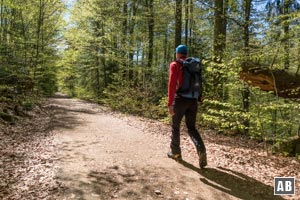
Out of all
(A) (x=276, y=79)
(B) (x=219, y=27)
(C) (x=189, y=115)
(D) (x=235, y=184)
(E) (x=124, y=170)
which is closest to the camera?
(D) (x=235, y=184)

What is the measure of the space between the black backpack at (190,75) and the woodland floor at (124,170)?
1482 mm

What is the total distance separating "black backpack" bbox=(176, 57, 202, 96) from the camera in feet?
15.7

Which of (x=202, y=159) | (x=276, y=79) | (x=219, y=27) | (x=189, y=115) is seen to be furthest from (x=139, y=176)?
(x=219, y=27)

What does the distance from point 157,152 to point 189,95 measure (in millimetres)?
1864

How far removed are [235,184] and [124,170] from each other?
194 cm

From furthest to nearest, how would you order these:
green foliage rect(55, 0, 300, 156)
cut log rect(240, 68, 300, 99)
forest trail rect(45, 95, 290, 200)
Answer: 1. cut log rect(240, 68, 300, 99)
2. green foliage rect(55, 0, 300, 156)
3. forest trail rect(45, 95, 290, 200)

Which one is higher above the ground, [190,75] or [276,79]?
[276,79]

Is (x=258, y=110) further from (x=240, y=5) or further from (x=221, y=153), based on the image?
(x=240, y=5)

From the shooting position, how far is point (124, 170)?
4750 mm

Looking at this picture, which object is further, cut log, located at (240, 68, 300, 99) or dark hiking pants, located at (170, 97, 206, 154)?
cut log, located at (240, 68, 300, 99)

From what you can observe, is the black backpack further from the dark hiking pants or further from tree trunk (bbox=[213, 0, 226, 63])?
tree trunk (bbox=[213, 0, 226, 63])

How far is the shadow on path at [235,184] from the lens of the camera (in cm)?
410

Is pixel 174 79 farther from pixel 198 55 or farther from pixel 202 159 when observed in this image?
pixel 198 55

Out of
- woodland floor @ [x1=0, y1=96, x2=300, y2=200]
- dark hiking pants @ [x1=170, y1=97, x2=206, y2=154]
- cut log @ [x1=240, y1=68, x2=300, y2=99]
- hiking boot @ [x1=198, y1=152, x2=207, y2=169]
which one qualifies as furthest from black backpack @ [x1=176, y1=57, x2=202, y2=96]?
cut log @ [x1=240, y1=68, x2=300, y2=99]
